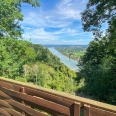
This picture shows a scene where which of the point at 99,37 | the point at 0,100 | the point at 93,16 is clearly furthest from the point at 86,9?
the point at 0,100

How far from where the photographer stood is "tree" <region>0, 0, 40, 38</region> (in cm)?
643

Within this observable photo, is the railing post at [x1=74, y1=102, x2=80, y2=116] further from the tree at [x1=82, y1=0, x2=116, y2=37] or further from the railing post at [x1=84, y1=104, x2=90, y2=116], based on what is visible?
the tree at [x1=82, y1=0, x2=116, y2=37]

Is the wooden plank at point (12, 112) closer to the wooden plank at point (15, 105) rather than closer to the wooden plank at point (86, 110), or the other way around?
the wooden plank at point (15, 105)

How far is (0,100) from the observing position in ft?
6.29

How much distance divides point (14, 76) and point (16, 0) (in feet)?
13.3

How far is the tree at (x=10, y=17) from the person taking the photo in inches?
253

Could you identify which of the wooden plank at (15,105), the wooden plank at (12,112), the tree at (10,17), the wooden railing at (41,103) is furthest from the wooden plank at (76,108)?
the tree at (10,17)

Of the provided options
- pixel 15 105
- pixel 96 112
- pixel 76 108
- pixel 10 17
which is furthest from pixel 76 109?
pixel 10 17

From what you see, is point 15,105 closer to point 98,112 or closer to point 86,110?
point 86,110

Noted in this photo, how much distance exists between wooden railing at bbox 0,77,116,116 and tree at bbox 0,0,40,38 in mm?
5230

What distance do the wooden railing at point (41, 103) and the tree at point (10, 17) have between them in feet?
17.2

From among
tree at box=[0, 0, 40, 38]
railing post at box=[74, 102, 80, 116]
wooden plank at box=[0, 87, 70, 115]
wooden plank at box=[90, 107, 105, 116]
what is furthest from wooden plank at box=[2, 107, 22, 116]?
tree at box=[0, 0, 40, 38]

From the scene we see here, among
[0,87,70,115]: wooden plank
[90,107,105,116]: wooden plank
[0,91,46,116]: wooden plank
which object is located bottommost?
[0,91,46,116]: wooden plank

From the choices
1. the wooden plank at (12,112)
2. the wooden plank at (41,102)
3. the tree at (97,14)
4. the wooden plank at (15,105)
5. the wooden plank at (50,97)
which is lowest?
the wooden plank at (12,112)
